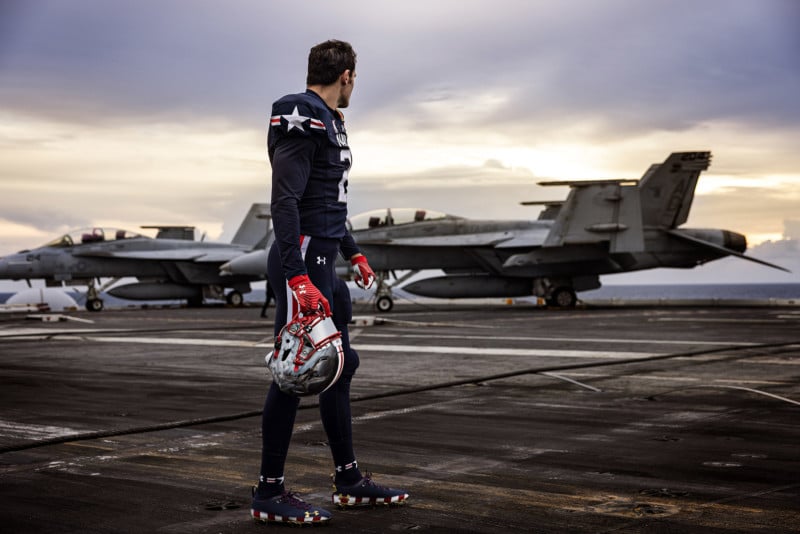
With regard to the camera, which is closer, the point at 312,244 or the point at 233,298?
the point at 312,244

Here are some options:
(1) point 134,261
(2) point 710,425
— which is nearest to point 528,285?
(1) point 134,261

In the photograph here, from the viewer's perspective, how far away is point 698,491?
4184mm

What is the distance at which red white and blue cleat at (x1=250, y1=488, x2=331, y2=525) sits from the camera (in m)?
3.72

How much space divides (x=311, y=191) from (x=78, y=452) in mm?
2500

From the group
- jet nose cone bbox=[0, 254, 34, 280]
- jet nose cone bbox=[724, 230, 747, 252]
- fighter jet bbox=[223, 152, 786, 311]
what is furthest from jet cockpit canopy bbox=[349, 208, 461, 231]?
jet nose cone bbox=[0, 254, 34, 280]

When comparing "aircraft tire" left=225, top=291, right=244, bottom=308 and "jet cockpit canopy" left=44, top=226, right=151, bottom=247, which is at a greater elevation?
"jet cockpit canopy" left=44, top=226, right=151, bottom=247

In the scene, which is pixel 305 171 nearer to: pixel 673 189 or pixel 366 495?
pixel 366 495

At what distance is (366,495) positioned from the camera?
3.99m

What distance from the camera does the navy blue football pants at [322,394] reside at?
396 cm

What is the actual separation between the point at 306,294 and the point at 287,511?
92 cm

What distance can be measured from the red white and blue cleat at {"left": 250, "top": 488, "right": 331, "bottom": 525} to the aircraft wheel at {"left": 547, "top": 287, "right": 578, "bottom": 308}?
89.7ft

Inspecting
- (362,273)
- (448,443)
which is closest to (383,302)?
(448,443)

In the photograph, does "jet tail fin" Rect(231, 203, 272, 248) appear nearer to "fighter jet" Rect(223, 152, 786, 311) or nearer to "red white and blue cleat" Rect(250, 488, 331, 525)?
"fighter jet" Rect(223, 152, 786, 311)

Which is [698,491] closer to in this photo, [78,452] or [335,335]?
[335,335]
